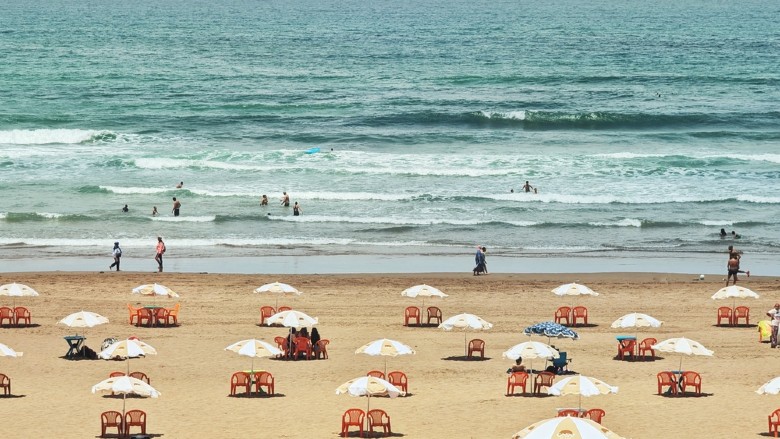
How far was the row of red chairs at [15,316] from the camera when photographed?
2856cm

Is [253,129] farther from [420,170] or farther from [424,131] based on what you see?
[420,170]

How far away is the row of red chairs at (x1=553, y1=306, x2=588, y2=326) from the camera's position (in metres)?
29.0

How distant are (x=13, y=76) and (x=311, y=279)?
5494 centimetres

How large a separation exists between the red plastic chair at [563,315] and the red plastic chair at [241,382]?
28.4 ft

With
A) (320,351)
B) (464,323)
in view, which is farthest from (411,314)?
(464,323)

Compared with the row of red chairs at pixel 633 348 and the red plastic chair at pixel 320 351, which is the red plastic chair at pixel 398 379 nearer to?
the red plastic chair at pixel 320 351

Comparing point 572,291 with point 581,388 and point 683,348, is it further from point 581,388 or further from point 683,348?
point 581,388

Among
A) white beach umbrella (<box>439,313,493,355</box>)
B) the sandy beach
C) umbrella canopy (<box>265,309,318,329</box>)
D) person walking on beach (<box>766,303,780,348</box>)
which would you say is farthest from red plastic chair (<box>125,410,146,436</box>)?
person walking on beach (<box>766,303,780,348</box>)

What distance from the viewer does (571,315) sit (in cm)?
2927

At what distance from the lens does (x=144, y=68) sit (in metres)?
87.5

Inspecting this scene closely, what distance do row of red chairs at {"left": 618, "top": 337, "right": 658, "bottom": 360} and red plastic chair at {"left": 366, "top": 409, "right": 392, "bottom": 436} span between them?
7.05 m

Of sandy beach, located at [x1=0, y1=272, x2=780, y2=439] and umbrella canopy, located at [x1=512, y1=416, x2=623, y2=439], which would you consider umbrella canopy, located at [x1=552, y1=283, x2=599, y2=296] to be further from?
umbrella canopy, located at [x1=512, y1=416, x2=623, y2=439]

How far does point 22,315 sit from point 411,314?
30.4 feet

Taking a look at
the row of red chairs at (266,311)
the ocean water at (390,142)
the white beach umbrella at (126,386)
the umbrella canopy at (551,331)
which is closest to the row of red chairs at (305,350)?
the row of red chairs at (266,311)
